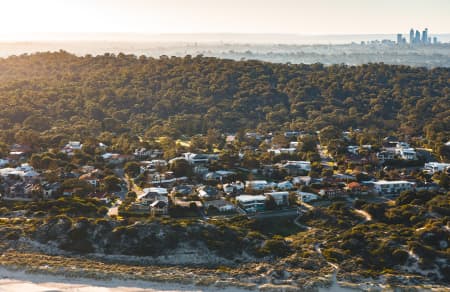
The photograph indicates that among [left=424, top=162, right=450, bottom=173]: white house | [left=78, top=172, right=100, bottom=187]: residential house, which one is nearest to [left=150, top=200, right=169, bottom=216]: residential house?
[left=78, top=172, right=100, bottom=187]: residential house

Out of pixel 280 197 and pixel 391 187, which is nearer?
pixel 280 197

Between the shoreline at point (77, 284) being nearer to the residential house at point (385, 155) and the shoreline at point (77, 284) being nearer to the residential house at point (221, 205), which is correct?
the residential house at point (221, 205)

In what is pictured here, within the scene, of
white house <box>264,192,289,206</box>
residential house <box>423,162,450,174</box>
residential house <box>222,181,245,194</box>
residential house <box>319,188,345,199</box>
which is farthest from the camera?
residential house <box>423,162,450,174</box>

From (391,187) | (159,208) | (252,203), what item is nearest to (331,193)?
(391,187)

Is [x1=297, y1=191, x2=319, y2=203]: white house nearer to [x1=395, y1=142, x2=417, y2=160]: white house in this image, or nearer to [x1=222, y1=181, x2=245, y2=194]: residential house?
[x1=222, y1=181, x2=245, y2=194]: residential house

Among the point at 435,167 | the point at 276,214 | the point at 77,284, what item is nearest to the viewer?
the point at 77,284

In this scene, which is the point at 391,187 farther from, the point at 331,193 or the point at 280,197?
the point at 280,197

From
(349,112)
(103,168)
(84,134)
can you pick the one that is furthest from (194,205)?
(349,112)

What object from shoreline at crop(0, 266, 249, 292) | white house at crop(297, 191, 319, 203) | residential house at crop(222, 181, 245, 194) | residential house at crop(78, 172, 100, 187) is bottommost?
shoreline at crop(0, 266, 249, 292)

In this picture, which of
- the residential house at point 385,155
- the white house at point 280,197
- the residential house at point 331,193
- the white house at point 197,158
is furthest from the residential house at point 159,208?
the residential house at point 385,155
